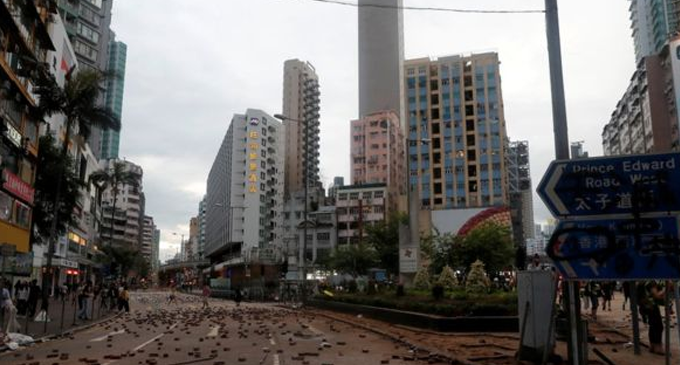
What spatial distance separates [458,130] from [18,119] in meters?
89.5

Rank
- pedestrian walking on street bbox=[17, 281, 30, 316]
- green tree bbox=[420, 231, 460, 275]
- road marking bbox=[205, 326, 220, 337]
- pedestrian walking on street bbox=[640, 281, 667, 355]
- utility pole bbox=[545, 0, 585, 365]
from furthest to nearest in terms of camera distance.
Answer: green tree bbox=[420, 231, 460, 275], pedestrian walking on street bbox=[17, 281, 30, 316], road marking bbox=[205, 326, 220, 337], pedestrian walking on street bbox=[640, 281, 667, 355], utility pole bbox=[545, 0, 585, 365]

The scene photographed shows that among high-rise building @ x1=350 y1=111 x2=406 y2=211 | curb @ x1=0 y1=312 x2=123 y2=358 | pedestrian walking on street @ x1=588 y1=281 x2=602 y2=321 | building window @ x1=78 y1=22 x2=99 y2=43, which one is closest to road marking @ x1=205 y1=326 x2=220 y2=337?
curb @ x1=0 y1=312 x2=123 y2=358

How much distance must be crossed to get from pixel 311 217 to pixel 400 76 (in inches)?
2300

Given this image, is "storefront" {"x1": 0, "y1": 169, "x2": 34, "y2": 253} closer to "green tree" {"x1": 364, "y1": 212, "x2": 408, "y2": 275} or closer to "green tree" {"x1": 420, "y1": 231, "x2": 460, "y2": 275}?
"green tree" {"x1": 420, "y1": 231, "x2": 460, "y2": 275}

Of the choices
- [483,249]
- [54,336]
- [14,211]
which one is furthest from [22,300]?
[483,249]

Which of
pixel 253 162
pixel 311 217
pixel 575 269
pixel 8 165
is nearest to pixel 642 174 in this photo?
pixel 575 269

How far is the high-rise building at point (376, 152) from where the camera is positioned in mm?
119438

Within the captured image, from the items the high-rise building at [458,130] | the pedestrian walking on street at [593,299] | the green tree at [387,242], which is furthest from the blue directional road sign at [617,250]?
the high-rise building at [458,130]

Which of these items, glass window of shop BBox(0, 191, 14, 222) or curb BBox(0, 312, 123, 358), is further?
glass window of shop BBox(0, 191, 14, 222)

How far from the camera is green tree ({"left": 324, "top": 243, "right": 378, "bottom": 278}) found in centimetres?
7000

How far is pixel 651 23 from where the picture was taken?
132750 millimetres

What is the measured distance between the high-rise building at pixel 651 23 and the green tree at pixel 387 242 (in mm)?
81363

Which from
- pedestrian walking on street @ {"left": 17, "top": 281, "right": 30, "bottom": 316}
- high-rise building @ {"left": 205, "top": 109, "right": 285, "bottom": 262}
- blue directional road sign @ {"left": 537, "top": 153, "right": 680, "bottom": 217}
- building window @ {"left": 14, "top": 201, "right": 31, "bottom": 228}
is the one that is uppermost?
high-rise building @ {"left": 205, "top": 109, "right": 285, "bottom": 262}

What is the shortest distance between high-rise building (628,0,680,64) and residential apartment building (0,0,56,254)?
115 metres
